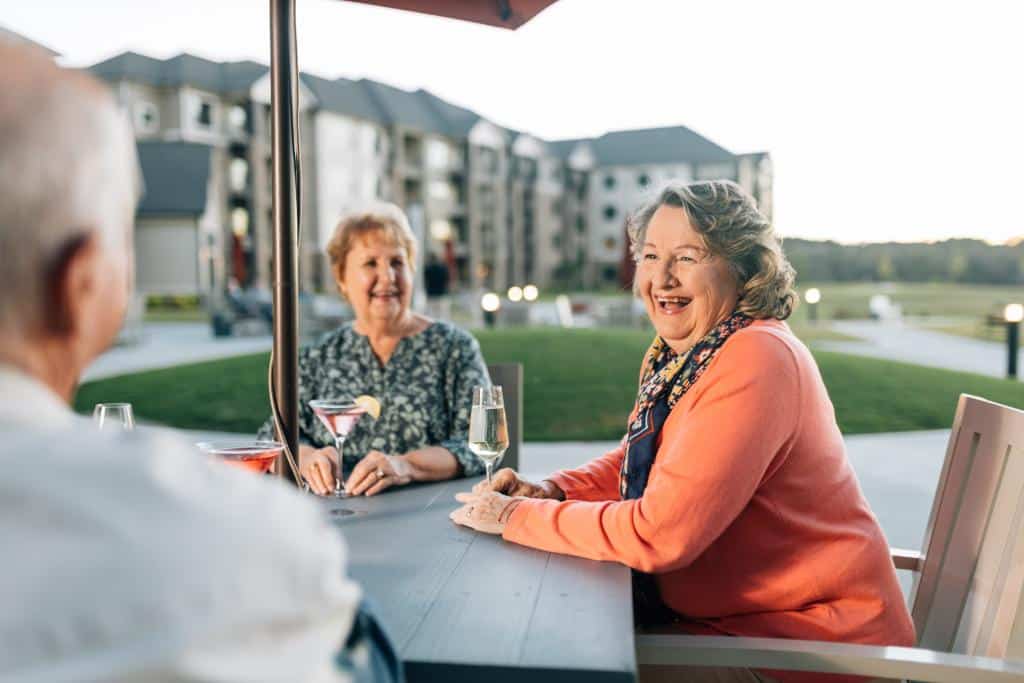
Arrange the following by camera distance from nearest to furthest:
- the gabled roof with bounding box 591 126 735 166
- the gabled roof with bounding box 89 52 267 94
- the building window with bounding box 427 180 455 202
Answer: the gabled roof with bounding box 89 52 267 94
the building window with bounding box 427 180 455 202
the gabled roof with bounding box 591 126 735 166

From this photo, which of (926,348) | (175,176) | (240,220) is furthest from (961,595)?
(240,220)

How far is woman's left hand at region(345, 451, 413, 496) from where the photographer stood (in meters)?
2.45

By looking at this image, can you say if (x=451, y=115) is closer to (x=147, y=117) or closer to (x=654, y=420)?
(x=147, y=117)

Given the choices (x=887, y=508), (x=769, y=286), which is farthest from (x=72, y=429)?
(x=887, y=508)

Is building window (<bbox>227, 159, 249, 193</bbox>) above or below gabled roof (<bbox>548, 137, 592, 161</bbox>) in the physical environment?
below

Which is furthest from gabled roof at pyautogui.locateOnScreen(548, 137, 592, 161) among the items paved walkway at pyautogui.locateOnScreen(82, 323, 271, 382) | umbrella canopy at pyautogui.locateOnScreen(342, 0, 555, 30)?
umbrella canopy at pyautogui.locateOnScreen(342, 0, 555, 30)

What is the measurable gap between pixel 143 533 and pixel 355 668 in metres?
0.33

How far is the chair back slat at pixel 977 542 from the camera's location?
1.89m

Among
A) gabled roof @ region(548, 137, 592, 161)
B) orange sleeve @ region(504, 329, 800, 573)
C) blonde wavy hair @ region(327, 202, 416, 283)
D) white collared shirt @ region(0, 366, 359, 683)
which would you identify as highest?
gabled roof @ region(548, 137, 592, 161)

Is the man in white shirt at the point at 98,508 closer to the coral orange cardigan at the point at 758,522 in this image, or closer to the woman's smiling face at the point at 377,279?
the coral orange cardigan at the point at 758,522

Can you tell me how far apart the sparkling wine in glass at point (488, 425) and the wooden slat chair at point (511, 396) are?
0.88m

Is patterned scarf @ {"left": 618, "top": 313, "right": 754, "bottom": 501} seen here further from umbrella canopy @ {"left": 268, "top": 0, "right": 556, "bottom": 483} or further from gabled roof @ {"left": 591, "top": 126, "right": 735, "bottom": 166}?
gabled roof @ {"left": 591, "top": 126, "right": 735, "bottom": 166}

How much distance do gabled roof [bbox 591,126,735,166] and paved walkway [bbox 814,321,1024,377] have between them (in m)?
37.5

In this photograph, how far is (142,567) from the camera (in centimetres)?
63
